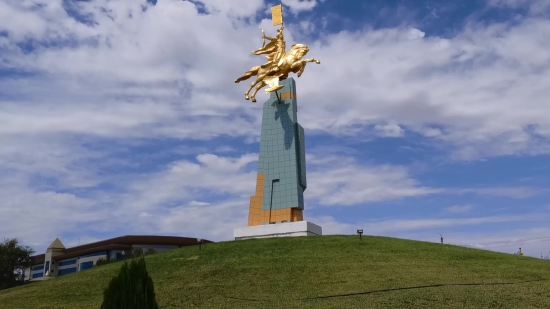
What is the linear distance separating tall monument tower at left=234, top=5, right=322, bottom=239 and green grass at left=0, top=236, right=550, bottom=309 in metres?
3.79

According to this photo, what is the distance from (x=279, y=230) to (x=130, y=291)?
60.6 ft

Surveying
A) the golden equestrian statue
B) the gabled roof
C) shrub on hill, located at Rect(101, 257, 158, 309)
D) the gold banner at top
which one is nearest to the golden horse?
the golden equestrian statue

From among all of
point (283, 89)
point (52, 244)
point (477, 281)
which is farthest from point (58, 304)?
point (52, 244)

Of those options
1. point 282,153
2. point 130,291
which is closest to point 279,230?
point 282,153

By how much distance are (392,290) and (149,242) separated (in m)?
40.7

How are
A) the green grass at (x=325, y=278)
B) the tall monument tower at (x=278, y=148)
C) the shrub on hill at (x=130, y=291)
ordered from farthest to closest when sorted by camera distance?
the tall monument tower at (x=278, y=148)
the green grass at (x=325, y=278)
the shrub on hill at (x=130, y=291)

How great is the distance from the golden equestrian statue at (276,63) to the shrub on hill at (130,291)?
21.1m

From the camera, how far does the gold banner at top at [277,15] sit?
31.2m

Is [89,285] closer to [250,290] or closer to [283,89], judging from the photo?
[250,290]

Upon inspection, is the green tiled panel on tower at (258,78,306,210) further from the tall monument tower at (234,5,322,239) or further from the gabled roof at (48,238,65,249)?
the gabled roof at (48,238,65,249)

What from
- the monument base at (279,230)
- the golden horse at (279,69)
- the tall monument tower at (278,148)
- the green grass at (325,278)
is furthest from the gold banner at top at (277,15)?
the green grass at (325,278)

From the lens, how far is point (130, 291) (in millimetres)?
9602

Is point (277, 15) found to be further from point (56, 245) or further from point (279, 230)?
point (56, 245)

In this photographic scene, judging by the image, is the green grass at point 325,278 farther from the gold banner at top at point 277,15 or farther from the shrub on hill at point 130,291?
the gold banner at top at point 277,15
